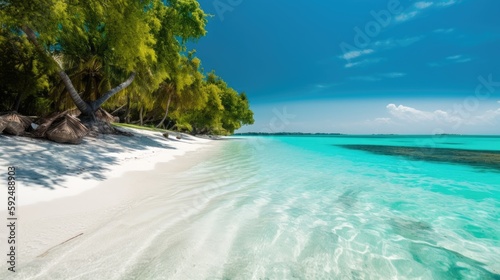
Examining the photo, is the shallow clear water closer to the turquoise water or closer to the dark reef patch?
the turquoise water

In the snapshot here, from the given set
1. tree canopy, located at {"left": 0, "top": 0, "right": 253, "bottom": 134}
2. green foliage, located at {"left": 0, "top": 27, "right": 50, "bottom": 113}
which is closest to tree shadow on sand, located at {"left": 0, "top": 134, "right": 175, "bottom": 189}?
tree canopy, located at {"left": 0, "top": 0, "right": 253, "bottom": 134}

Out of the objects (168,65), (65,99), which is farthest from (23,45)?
(168,65)

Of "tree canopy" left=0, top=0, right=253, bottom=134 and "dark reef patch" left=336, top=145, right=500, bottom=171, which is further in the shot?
"dark reef patch" left=336, top=145, right=500, bottom=171

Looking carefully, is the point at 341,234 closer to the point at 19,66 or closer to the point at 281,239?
the point at 281,239

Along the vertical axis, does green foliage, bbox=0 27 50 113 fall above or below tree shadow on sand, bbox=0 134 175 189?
above

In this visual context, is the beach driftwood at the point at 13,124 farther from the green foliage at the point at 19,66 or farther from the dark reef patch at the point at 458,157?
the dark reef patch at the point at 458,157

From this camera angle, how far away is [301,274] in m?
2.81

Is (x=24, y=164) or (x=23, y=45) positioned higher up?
(x=23, y=45)

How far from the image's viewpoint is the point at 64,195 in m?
4.95

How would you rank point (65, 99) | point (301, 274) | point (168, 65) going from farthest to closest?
point (65, 99) < point (168, 65) < point (301, 274)

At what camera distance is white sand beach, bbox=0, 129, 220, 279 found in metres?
3.01

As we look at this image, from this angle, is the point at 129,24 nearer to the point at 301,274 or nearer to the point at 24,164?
the point at 24,164

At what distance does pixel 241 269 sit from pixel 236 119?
211 feet

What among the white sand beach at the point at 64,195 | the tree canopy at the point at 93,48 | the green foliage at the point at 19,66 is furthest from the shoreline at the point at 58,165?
the green foliage at the point at 19,66
